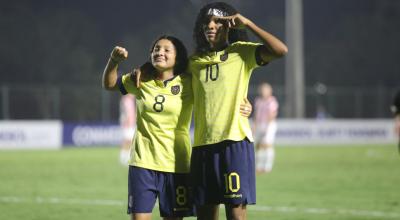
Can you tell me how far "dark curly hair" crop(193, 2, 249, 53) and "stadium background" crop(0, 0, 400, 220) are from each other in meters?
1.76

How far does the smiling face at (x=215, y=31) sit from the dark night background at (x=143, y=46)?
103 feet

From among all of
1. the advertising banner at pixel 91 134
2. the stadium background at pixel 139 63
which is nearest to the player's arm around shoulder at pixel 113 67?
the stadium background at pixel 139 63

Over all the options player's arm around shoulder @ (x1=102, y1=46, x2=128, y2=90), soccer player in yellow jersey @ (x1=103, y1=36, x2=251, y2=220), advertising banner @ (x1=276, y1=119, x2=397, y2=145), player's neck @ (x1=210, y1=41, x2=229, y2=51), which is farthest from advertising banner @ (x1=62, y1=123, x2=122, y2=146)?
player's neck @ (x1=210, y1=41, x2=229, y2=51)

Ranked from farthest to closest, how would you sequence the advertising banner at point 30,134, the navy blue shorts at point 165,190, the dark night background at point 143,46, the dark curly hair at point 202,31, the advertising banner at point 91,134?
the dark night background at point 143,46
the advertising banner at point 91,134
the advertising banner at point 30,134
the navy blue shorts at point 165,190
the dark curly hair at point 202,31

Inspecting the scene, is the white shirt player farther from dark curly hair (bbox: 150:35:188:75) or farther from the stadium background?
dark curly hair (bbox: 150:35:188:75)

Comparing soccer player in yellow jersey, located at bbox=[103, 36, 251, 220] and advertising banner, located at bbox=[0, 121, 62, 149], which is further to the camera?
advertising banner, located at bbox=[0, 121, 62, 149]

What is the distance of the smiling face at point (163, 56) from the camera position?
284 inches

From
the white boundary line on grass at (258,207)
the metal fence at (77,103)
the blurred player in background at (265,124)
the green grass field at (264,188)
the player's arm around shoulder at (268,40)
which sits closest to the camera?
the player's arm around shoulder at (268,40)

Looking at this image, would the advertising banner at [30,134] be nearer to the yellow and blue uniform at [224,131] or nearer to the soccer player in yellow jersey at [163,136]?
the soccer player in yellow jersey at [163,136]

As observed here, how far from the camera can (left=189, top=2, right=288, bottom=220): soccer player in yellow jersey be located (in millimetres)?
6902

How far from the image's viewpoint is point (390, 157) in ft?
87.8

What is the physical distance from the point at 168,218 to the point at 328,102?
40300mm

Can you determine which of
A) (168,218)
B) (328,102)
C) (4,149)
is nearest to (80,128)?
(4,149)

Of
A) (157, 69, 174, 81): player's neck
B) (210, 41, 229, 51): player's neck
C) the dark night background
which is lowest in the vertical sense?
(157, 69, 174, 81): player's neck
